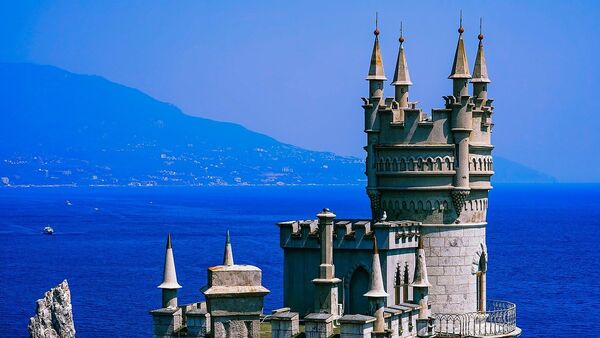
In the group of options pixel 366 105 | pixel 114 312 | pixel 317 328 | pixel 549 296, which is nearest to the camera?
pixel 317 328

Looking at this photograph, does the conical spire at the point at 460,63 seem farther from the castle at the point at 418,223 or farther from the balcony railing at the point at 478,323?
the balcony railing at the point at 478,323

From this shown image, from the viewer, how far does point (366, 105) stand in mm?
39281

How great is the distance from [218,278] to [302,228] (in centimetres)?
1454

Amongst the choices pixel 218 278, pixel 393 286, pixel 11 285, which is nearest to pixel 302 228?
pixel 393 286

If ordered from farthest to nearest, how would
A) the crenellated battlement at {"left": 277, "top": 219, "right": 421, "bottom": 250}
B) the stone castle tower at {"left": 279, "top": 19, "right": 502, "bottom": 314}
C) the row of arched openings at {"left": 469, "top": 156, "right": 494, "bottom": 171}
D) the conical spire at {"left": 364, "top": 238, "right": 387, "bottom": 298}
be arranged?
the row of arched openings at {"left": 469, "top": 156, "right": 494, "bottom": 171}, the stone castle tower at {"left": 279, "top": 19, "right": 502, "bottom": 314}, the crenellated battlement at {"left": 277, "top": 219, "right": 421, "bottom": 250}, the conical spire at {"left": 364, "top": 238, "right": 387, "bottom": 298}

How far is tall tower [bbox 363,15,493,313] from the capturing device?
38562 millimetres

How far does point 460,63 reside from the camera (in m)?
39.4

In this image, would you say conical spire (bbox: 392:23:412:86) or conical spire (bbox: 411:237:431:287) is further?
conical spire (bbox: 392:23:412:86)

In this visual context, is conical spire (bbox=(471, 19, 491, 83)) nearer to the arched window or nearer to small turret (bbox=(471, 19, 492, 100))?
small turret (bbox=(471, 19, 492, 100))

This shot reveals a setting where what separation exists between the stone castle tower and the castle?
0.09 feet

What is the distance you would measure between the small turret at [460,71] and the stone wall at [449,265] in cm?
384

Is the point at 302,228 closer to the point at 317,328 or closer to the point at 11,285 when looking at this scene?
the point at 317,328

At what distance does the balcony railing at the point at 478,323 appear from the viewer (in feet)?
126

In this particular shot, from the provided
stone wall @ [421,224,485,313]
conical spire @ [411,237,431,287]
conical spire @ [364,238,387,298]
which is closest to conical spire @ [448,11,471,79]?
stone wall @ [421,224,485,313]
